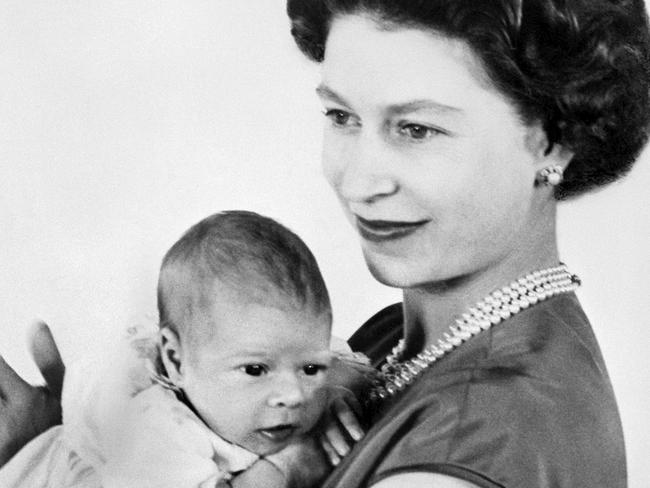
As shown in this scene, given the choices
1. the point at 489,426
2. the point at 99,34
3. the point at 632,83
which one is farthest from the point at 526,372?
the point at 99,34

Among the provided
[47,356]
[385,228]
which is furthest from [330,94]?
[47,356]

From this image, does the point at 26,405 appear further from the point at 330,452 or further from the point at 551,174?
the point at 551,174

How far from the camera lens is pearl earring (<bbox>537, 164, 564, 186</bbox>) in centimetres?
94

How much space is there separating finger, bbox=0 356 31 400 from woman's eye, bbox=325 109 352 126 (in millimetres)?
421

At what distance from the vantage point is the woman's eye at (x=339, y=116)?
0.95 metres

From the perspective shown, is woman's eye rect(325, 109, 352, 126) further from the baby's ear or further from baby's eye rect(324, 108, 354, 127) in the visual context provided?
the baby's ear

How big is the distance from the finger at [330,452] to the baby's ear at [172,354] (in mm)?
139

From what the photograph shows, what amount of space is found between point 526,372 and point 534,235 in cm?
15

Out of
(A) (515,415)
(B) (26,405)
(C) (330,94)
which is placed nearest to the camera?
(A) (515,415)

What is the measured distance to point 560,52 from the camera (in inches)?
34.6

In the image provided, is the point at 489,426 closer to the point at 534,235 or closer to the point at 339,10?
the point at 534,235

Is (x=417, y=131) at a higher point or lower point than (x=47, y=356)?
higher

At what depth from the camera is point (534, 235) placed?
97 centimetres

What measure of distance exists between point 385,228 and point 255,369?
6.7 inches
